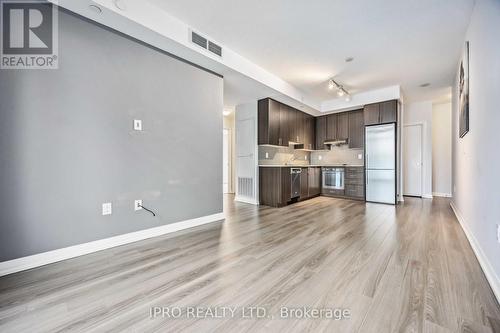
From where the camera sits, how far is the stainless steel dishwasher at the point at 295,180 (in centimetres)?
473

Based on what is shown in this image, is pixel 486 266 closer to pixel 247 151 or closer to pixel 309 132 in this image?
pixel 247 151

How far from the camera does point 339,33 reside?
268 cm

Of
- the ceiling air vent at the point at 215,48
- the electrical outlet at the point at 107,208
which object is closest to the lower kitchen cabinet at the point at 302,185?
the ceiling air vent at the point at 215,48

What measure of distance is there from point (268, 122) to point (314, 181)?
2.24 metres

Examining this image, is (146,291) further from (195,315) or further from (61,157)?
(61,157)

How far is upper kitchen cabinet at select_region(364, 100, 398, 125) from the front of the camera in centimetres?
462

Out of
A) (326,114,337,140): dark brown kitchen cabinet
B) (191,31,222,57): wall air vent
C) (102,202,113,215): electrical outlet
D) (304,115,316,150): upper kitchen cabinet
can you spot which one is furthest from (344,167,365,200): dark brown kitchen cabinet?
(102,202,113,215): electrical outlet

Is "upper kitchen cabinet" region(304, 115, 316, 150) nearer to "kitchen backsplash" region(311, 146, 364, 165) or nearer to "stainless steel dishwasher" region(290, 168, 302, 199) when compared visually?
"kitchen backsplash" region(311, 146, 364, 165)

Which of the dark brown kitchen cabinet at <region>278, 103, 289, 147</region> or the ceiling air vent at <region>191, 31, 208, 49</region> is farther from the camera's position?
the dark brown kitchen cabinet at <region>278, 103, 289, 147</region>

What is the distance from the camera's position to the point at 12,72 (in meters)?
1.74

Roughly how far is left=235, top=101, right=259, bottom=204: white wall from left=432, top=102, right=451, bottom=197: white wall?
5.14 metres

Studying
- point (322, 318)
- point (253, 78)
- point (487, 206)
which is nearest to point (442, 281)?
point (487, 206)

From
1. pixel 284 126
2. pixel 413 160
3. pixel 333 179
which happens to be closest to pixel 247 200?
pixel 284 126

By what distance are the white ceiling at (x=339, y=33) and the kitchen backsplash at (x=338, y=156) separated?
2171mm
